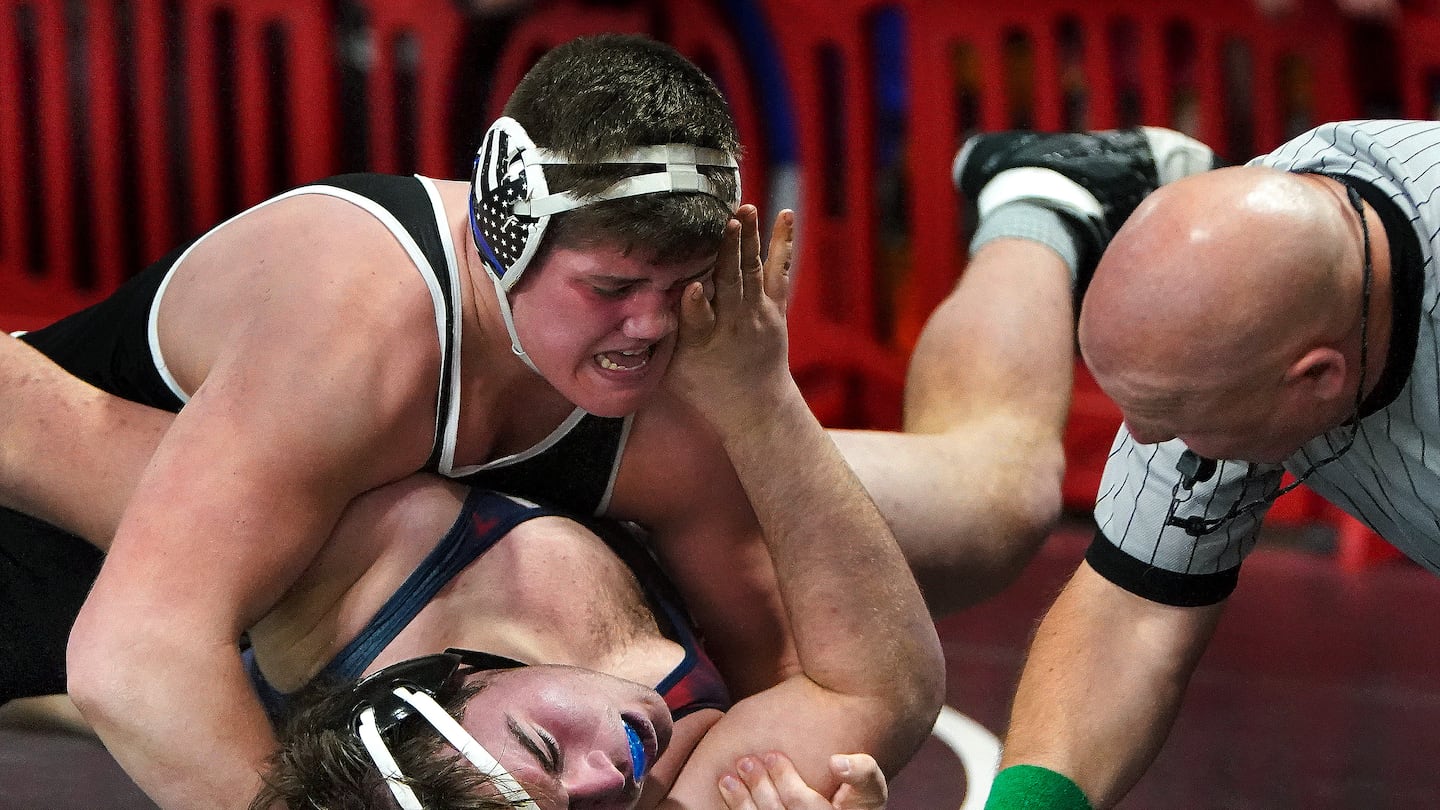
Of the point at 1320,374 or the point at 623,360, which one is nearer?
the point at 1320,374

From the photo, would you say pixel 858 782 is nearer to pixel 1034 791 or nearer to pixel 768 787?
pixel 768 787

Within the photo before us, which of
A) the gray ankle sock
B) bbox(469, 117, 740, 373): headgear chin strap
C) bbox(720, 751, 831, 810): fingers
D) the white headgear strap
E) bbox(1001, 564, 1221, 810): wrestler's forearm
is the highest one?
bbox(469, 117, 740, 373): headgear chin strap

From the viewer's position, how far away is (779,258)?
2.21 m

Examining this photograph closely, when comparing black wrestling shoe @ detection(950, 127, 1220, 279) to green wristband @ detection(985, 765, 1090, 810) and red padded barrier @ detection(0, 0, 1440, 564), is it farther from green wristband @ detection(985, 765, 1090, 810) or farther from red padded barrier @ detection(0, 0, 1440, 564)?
red padded barrier @ detection(0, 0, 1440, 564)

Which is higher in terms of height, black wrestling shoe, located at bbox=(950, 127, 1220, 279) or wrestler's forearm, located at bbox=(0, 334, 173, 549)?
black wrestling shoe, located at bbox=(950, 127, 1220, 279)

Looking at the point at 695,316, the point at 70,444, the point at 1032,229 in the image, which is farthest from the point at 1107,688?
the point at 70,444

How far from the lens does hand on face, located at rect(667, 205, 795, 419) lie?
2.17 metres

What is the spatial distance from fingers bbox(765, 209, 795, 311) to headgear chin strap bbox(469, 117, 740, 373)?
76 millimetres

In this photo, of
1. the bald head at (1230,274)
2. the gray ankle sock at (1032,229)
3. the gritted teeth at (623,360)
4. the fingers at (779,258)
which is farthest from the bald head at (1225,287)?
the gray ankle sock at (1032,229)

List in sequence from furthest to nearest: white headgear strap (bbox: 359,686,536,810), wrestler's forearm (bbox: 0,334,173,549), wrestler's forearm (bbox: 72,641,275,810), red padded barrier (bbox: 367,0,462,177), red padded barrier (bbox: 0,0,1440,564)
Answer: red padded barrier (bbox: 367,0,462,177) → red padded barrier (bbox: 0,0,1440,564) → wrestler's forearm (bbox: 0,334,173,549) → wrestler's forearm (bbox: 72,641,275,810) → white headgear strap (bbox: 359,686,536,810)

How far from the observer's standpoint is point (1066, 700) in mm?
2242

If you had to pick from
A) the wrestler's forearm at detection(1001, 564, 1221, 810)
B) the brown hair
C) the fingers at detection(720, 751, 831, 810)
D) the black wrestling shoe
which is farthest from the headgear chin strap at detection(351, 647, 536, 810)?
the black wrestling shoe

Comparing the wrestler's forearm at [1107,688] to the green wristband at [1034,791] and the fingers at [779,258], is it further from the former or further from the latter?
the fingers at [779,258]

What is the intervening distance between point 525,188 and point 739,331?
364mm
